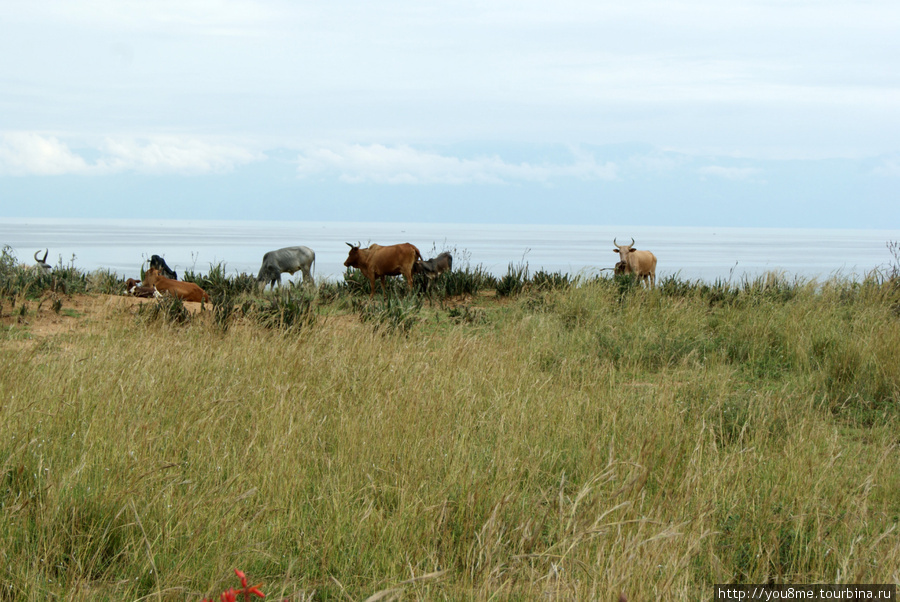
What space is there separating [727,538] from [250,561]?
2.13 metres

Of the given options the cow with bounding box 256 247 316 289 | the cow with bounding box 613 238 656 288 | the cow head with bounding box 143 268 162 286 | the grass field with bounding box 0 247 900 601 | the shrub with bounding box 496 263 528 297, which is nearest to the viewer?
the grass field with bounding box 0 247 900 601

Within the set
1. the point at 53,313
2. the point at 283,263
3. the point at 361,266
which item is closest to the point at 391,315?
the point at 361,266

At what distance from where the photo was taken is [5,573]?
2553mm

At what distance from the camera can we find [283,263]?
1548 cm

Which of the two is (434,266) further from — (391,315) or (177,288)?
(177,288)

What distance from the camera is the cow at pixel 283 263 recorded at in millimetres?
15227

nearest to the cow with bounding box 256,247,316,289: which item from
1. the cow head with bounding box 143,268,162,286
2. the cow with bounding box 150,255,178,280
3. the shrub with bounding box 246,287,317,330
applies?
the cow with bounding box 150,255,178,280

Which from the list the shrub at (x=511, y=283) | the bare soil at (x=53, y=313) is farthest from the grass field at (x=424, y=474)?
the shrub at (x=511, y=283)

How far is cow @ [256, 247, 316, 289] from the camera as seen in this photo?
599 inches

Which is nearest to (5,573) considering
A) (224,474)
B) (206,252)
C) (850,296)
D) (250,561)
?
(250,561)

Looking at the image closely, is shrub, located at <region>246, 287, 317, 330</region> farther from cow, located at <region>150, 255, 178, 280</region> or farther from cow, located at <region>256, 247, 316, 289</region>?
cow, located at <region>256, 247, 316, 289</region>

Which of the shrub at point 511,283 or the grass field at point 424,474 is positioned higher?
the shrub at point 511,283

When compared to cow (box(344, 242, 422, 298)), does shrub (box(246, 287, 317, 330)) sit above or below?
below

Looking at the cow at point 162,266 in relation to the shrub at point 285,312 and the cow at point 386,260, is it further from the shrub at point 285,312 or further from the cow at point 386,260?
the shrub at point 285,312
